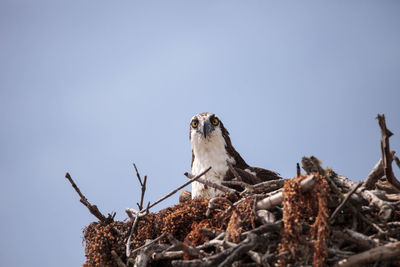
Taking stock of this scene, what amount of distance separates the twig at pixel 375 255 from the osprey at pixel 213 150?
2662 mm

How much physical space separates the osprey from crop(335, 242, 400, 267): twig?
2.66 metres

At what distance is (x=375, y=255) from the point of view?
3283 mm

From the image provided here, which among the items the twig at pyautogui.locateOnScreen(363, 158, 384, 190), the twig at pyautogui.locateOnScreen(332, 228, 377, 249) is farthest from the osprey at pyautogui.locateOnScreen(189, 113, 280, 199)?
the twig at pyautogui.locateOnScreen(332, 228, 377, 249)

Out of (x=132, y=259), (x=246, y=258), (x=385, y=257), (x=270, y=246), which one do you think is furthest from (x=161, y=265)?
(x=385, y=257)

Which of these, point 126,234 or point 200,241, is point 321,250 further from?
point 126,234

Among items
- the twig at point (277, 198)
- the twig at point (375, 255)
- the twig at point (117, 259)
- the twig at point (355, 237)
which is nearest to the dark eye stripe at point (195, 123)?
the twig at point (117, 259)

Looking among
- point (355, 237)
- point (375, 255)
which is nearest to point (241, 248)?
point (355, 237)

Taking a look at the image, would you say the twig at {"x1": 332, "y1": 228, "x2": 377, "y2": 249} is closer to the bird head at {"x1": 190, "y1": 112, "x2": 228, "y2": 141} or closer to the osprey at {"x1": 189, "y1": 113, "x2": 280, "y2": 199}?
the osprey at {"x1": 189, "y1": 113, "x2": 280, "y2": 199}

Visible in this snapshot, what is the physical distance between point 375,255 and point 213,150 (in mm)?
3418

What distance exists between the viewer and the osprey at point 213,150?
19.9 feet

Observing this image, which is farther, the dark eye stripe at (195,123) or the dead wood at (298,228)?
the dark eye stripe at (195,123)

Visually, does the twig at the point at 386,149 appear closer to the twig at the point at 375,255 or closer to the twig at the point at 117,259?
the twig at the point at 375,255

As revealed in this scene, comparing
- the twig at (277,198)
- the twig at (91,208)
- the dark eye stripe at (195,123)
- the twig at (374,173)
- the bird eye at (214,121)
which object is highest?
the dark eye stripe at (195,123)

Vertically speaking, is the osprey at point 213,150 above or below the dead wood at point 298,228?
above
